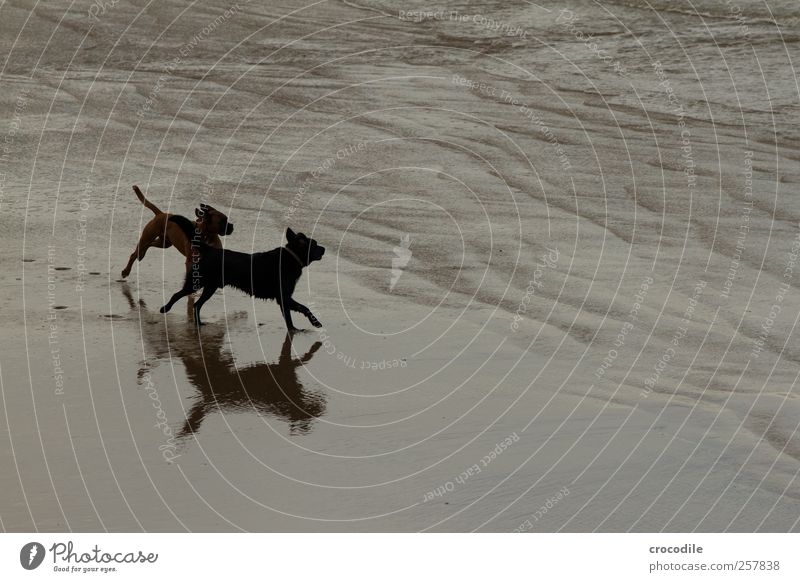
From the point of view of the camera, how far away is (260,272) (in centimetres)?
938

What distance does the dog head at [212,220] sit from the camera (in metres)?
9.74

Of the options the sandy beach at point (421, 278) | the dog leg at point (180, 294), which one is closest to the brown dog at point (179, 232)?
the dog leg at point (180, 294)

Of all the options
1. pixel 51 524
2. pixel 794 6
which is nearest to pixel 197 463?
pixel 51 524

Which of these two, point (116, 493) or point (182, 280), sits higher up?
point (116, 493)

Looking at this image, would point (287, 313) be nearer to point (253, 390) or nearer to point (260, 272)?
point (260, 272)

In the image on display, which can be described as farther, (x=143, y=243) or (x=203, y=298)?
(x=143, y=243)

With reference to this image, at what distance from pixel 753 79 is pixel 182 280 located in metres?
8.96

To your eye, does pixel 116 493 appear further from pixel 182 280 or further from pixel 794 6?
pixel 794 6

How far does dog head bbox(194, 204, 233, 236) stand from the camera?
974 centimetres

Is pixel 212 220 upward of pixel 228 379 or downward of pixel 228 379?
upward

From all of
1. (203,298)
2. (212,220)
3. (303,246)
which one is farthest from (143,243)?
(303,246)

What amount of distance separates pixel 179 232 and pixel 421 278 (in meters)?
1.90

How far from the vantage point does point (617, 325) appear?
9.40 metres

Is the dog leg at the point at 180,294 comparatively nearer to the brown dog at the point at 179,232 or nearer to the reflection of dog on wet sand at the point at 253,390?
the brown dog at the point at 179,232
